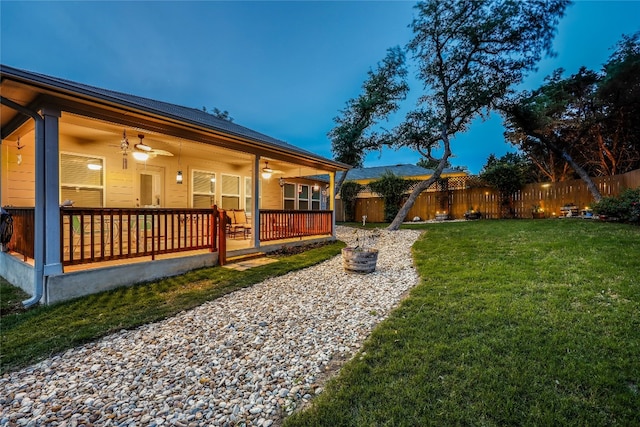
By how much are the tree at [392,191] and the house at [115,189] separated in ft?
23.1

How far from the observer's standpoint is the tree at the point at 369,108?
15.1 meters

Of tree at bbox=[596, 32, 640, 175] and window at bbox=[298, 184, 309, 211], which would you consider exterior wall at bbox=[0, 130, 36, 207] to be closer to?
window at bbox=[298, 184, 309, 211]

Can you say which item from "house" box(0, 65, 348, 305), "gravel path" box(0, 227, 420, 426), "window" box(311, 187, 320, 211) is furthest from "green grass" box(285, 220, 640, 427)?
"window" box(311, 187, 320, 211)

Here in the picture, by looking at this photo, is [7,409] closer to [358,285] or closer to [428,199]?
[358,285]

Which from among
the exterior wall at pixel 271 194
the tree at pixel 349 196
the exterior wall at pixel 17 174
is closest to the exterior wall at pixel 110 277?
the exterior wall at pixel 17 174

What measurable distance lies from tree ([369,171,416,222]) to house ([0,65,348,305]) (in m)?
7.04

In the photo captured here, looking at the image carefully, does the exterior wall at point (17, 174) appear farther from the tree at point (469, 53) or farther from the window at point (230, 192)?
the tree at point (469, 53)

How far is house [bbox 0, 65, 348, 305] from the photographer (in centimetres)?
392

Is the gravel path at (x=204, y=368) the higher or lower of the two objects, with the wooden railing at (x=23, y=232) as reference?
lower

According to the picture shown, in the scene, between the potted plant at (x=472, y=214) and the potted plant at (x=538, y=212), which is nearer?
the potted plant at (x=538, y=212)

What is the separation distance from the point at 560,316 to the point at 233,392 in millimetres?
3235

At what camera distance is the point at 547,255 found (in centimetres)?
520

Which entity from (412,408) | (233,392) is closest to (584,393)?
(412,408)

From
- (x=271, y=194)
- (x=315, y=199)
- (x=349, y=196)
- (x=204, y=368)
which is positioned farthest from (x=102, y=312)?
(x=349, y=196)
